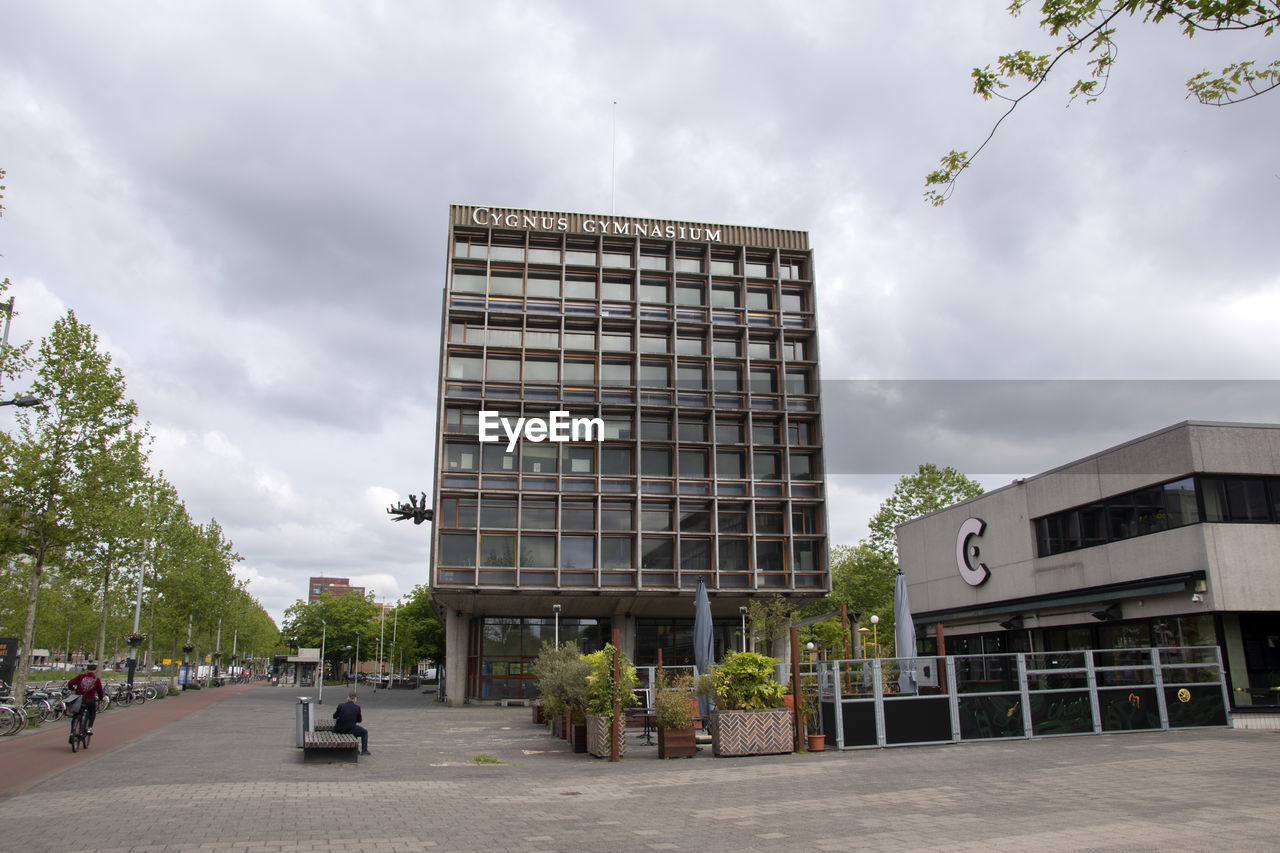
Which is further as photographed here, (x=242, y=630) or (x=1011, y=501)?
(x=242, y=630)

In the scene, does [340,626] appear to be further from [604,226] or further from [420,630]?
[604,226]

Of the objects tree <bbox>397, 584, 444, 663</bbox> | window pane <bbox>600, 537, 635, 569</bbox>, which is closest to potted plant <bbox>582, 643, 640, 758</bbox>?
window pane <bbox>600, 537, 635, 569</bbox>

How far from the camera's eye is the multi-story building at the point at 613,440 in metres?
42.5

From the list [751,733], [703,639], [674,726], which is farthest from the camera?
[703,639]

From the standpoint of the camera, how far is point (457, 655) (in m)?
44.1

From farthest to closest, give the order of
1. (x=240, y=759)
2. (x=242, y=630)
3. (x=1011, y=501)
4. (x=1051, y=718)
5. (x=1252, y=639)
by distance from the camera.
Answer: (x=242, y=630)
(x=1011, y=501)
(x=1252, y=639)
(x=1051, y=718)
(x=240, y=759)

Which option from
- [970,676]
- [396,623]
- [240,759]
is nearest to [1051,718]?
[970,676]

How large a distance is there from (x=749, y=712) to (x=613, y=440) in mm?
26835

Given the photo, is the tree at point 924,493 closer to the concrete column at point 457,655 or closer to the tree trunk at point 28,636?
the concrete column at point 457,655

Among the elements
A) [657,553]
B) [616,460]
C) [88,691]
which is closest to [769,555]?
[657,553]

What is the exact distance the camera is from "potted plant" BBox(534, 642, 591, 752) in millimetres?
21328

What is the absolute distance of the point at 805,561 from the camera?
1766 inches

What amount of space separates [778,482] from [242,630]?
227ft

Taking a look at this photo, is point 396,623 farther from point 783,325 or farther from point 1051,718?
point 1051,718
